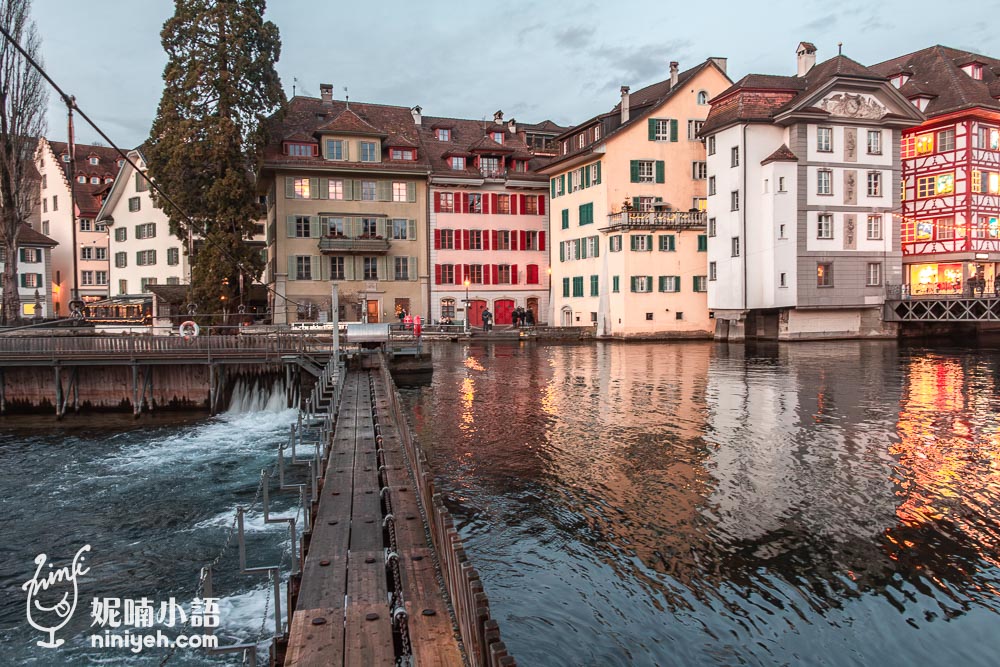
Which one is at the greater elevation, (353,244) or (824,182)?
(824,182)

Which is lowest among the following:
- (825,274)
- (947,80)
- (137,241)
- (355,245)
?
(825,274)

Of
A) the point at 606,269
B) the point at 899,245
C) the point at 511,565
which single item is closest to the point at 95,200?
the point at 606,269

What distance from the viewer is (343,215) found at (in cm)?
5278

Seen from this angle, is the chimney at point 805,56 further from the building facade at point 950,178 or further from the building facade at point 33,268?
the building facade at point 33,268

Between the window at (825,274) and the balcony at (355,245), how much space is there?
29.7 m

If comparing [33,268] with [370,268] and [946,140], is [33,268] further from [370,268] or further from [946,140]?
[946,140]

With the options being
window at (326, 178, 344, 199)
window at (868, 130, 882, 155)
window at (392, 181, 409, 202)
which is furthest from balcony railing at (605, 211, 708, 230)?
window at (326, 178, 344, 199)

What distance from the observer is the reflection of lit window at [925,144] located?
171 ft

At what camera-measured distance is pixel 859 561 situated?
392 inches

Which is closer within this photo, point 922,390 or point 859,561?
point 859,561

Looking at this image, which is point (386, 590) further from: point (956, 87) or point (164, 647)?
point (956, 87)

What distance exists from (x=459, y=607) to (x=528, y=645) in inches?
115

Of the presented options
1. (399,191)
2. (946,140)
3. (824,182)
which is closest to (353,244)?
(399,191)

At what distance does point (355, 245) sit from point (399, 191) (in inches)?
231
